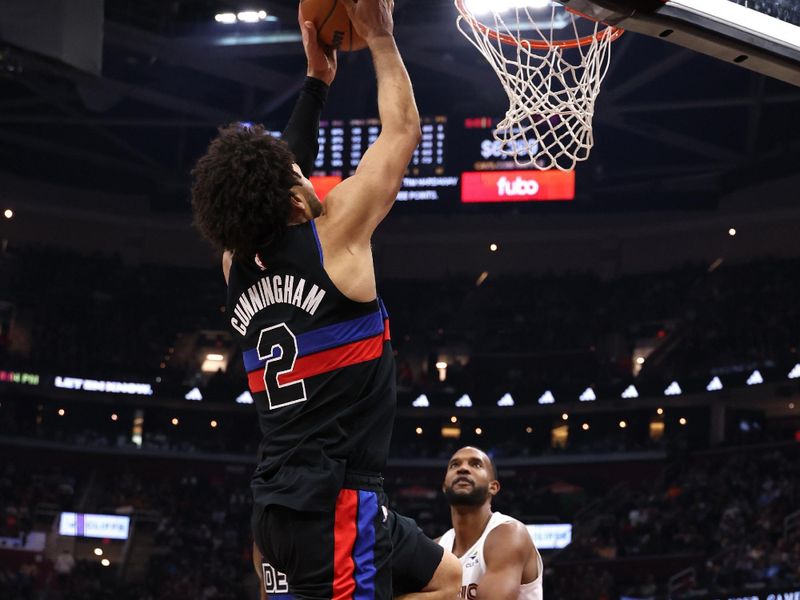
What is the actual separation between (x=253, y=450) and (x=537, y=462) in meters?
6.29

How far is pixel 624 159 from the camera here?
78.5 feet

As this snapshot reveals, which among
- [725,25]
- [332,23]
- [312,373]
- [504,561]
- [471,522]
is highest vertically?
[725,25]

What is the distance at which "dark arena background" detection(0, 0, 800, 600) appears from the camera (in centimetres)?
1967

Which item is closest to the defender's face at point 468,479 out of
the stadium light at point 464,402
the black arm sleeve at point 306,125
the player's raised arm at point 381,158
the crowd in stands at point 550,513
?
the black arm sleeve at point 306,125

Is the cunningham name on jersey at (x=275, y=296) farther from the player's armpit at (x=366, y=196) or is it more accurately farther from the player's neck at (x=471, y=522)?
the player's neck at (x=471, y=522)

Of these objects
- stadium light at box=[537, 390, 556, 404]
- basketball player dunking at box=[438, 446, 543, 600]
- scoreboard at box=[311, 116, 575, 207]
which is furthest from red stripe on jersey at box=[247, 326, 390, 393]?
stadium light at box=[537, 390, 556, 404]

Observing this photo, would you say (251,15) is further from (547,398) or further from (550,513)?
(550,513)

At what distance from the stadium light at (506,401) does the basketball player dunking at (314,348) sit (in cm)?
2160

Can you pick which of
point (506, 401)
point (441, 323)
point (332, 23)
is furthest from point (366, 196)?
point (441, 323)

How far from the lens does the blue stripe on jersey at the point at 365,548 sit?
108 inches

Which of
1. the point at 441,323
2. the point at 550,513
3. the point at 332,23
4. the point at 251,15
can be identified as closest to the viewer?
the point at 332,23

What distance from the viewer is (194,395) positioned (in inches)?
984

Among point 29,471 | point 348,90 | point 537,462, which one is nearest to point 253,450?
point 29,471

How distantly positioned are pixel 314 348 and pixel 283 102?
1977cm
